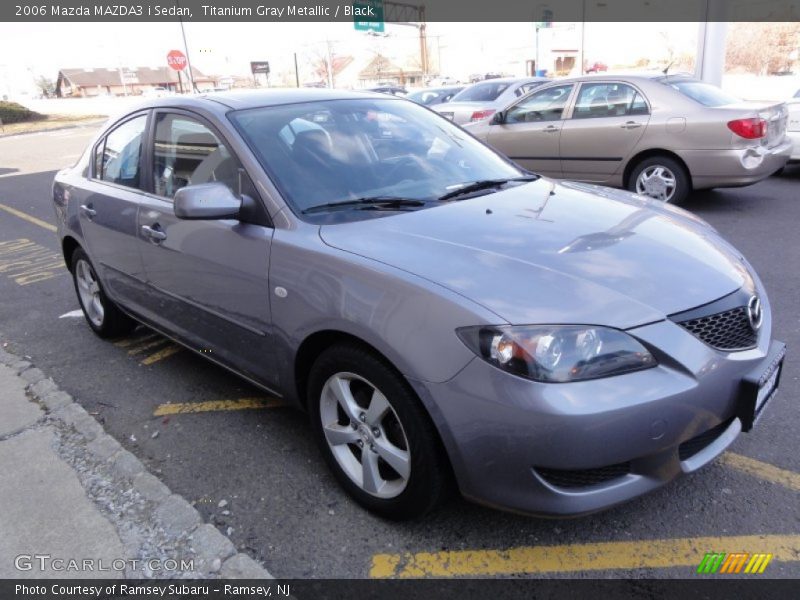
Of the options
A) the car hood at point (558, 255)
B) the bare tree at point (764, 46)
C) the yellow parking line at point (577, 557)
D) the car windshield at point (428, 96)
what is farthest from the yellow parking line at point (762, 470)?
the bare tree at point (764, 46)

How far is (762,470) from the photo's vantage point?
274 centimetres

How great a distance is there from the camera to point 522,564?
2.36 metres

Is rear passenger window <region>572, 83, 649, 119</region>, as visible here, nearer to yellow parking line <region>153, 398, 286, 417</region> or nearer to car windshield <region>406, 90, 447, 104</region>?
yellow parking line <region>153, 398, 286, 417</region>

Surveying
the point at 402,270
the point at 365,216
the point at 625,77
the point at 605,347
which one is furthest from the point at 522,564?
the point at 625,77

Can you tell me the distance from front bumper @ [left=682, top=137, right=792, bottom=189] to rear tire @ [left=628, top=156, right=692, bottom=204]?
0.13 m

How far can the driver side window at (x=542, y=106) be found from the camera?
8281 mm

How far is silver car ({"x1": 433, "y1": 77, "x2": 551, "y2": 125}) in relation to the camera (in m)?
12.2

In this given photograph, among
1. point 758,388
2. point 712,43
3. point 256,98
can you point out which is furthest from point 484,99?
point 758,388

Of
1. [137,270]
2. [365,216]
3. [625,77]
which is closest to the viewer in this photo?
[365,216]

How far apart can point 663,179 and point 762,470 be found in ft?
17.7

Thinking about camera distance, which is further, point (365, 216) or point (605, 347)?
point (365, 216)

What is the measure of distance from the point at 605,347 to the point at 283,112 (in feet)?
6.85

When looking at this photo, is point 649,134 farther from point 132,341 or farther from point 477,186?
point 132,341

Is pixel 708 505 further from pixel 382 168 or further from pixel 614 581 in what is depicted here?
pixel 382 168
